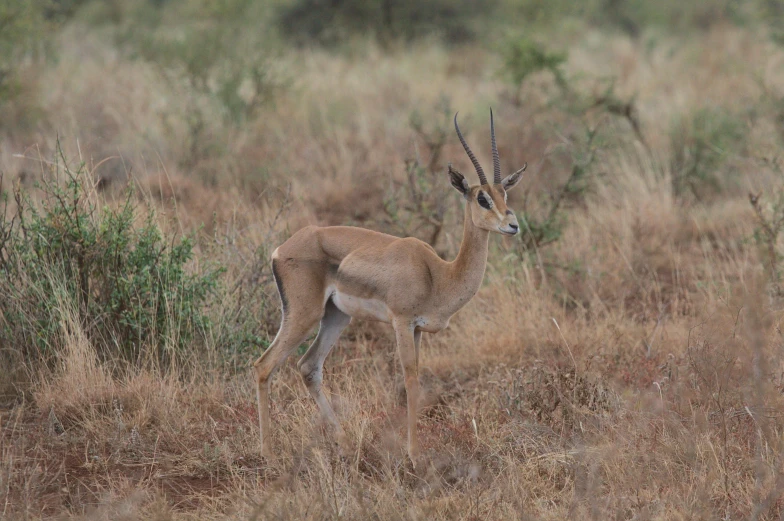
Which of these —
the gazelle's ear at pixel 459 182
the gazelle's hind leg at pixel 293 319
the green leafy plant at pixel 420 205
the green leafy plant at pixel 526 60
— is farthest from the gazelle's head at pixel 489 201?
the green leafy plant at pixel 526 60

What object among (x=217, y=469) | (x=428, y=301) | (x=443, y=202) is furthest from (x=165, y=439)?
(x=443, y=202)

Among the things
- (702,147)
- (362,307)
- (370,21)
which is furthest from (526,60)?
(362,307)

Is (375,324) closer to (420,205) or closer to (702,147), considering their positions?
(420,205)

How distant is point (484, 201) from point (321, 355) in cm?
143

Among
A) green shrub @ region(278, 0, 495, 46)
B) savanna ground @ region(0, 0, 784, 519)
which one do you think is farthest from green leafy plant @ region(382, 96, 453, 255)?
green shrub @ region(278, 0, 495, 46)

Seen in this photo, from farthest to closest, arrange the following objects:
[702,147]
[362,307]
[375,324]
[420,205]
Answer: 1. [702,147]
2. [420,205]
3. [375,324]
4. [362,307]

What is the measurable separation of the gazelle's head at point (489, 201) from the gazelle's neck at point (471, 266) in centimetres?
7

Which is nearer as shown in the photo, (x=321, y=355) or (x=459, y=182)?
(x=459, y=182)

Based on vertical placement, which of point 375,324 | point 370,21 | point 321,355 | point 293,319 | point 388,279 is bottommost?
point 375,324

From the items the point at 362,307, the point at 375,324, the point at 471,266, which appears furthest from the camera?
the point at 375,324

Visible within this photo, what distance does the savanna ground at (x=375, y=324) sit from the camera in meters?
4.73

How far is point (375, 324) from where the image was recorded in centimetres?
759

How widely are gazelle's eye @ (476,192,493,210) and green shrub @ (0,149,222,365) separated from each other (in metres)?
2.15

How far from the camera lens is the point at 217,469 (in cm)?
511
